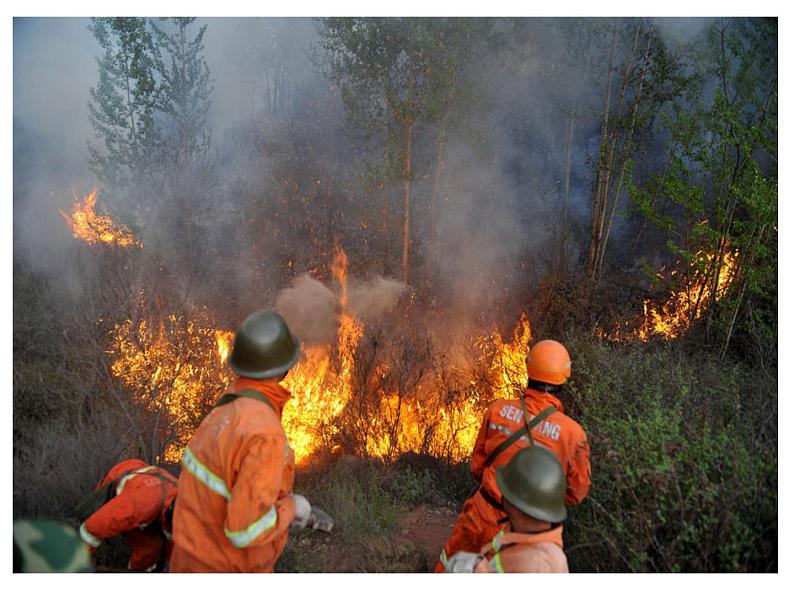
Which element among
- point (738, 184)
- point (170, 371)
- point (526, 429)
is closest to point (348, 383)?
point (170, 371)

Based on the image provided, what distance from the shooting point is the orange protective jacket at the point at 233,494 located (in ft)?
7.52

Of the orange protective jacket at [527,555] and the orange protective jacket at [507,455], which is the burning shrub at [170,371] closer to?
the orange protective jacket at [507,455]

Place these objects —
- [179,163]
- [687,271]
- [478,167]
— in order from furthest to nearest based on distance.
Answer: [478,167] → [179,163] → [687,271]

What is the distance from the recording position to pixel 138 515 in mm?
3061

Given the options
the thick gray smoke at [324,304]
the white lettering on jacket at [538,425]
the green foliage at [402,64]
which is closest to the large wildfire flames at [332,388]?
the thick gray smoke at [324,304]

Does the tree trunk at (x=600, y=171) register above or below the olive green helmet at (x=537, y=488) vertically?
above

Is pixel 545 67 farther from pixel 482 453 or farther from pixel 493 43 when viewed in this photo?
pixel 482 453

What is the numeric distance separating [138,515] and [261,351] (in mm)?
1395

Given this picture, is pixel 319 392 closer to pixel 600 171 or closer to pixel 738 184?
pixel 738 184

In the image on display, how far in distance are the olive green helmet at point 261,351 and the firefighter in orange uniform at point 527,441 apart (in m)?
1.53

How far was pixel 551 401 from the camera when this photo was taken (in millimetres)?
3434

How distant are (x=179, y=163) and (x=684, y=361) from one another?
12.7 m

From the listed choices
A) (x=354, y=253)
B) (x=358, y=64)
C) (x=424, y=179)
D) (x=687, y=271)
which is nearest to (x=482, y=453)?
(x=687, y=271)

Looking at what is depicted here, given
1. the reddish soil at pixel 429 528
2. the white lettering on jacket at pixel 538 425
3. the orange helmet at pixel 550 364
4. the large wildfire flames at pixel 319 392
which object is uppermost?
the orange helmet at pixel 550 364
